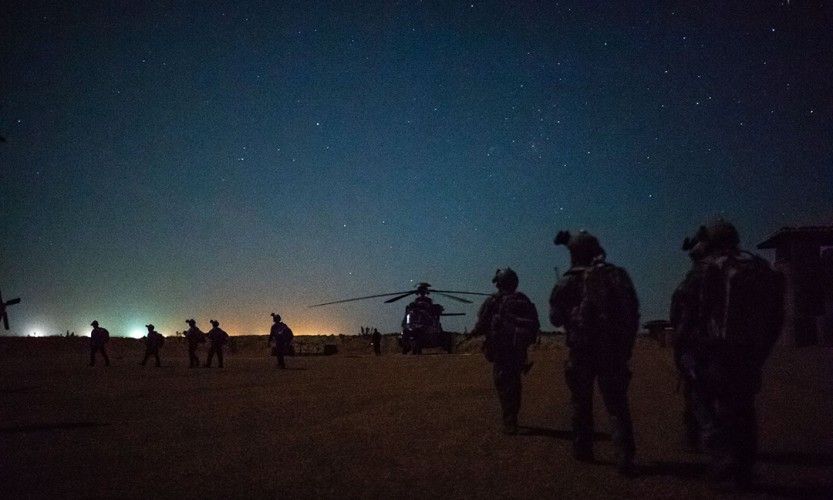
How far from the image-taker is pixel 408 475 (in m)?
6.61

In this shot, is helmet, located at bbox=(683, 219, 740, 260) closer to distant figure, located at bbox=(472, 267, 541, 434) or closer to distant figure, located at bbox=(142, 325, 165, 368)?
distant figure, located at bbox=(472, 267, 541, 434)

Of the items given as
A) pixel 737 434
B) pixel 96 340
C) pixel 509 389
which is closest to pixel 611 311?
pixel 737 434

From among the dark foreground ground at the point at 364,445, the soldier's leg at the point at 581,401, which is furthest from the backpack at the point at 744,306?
the soldier's leg at the point at 581,401

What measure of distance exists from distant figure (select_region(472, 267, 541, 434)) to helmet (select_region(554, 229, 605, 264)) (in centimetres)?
201

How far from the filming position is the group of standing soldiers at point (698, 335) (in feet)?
19.0

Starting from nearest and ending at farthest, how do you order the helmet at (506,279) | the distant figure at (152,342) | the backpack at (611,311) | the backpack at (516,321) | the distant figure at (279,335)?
the backpack at (611,311), the backpack at (516,321), the helmet at (506,279), the distant figure at (279,335), the distant figure at (152,342)

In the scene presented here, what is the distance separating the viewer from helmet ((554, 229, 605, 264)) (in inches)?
279

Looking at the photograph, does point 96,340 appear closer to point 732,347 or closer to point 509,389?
point 509,389

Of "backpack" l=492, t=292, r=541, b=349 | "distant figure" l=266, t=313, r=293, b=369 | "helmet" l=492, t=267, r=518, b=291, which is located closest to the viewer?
"backpack" l=492, t=292, r=541, b=349

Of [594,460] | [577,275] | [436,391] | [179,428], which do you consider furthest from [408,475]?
[436,391]

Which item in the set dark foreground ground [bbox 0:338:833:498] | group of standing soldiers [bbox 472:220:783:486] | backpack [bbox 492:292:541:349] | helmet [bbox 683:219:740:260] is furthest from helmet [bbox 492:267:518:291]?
helmet [bbox 683:219:740:260]

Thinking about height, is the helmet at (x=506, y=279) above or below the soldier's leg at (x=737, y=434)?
above

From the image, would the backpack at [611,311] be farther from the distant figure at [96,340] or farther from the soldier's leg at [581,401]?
the distant figure at [96,340]

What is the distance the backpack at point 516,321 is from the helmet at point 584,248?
195cm
